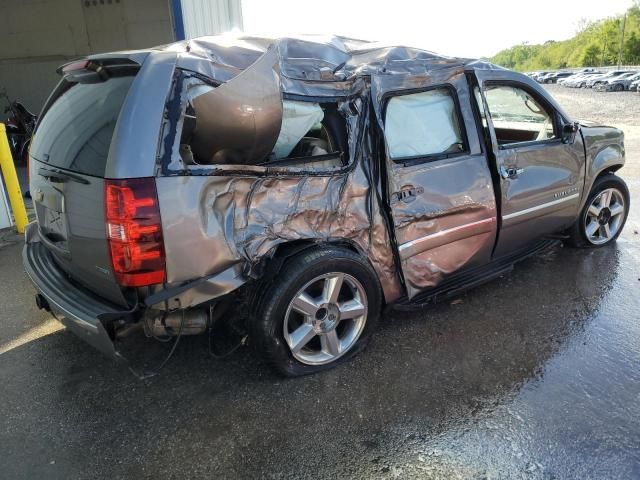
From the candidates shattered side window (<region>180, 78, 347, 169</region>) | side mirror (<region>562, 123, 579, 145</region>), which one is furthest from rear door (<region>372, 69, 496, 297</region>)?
side mirror (<region>562, 123, 579, 145</region>)

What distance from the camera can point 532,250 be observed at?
4164mm

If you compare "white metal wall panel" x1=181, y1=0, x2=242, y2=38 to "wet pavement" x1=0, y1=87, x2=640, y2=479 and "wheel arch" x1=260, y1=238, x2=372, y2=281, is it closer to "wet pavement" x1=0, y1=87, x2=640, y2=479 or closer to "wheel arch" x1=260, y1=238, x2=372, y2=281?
"wet pavement" x1=0, y1=87, x2=640, y2=479

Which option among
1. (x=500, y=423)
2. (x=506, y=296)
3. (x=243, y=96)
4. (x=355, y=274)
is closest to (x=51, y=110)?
(x=243, y=96)

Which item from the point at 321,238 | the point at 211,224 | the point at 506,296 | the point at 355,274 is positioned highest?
the point at 211,224

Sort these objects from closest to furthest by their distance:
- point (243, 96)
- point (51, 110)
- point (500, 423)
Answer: point (243, 96) → point (500, 423) → point (51, 110)

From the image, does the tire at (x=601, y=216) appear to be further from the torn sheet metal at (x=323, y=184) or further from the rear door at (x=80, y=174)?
the rear door at (x=80, y=174)

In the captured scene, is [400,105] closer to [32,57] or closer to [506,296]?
[506,296]

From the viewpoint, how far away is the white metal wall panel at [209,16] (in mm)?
7949

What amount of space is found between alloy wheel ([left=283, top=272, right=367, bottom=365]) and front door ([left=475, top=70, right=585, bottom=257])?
4.65ft

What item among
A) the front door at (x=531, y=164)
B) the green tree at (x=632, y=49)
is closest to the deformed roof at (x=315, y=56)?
the front door at (x=531, y=164)

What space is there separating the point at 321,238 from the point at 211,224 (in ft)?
2.28

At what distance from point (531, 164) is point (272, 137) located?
226cm

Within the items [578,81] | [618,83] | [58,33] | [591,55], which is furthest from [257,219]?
[591,55]

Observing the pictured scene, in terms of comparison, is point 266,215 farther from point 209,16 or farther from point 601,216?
point 209,16
